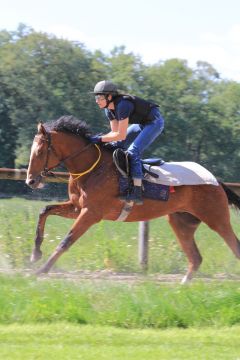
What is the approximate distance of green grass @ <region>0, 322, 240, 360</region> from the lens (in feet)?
18.6

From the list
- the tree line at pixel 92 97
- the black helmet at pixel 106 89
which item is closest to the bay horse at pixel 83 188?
the black helmet at pixel 106 89

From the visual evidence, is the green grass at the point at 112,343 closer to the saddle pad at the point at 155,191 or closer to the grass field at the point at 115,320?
the grass field at the point at 115,320

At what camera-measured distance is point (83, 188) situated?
9.03 metres

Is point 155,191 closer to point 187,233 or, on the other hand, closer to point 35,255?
point 187,233

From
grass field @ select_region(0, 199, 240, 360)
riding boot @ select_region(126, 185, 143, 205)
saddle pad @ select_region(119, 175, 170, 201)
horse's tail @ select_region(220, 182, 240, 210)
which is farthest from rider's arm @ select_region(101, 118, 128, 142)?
horse's tail @ select_region(220, 182, 240, 210)

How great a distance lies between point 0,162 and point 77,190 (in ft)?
139

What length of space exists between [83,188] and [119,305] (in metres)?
2.21

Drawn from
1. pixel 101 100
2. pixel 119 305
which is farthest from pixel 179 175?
pixel 119 305

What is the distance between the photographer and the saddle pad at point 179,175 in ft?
31.0

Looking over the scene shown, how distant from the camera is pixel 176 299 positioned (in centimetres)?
736

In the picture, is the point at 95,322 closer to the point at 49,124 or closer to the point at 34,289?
the point at 34,289

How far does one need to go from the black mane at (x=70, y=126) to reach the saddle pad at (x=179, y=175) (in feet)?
2.92

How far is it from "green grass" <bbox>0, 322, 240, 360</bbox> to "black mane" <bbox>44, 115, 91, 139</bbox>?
3.06 metres

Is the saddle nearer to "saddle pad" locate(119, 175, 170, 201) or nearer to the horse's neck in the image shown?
the horse's neck
